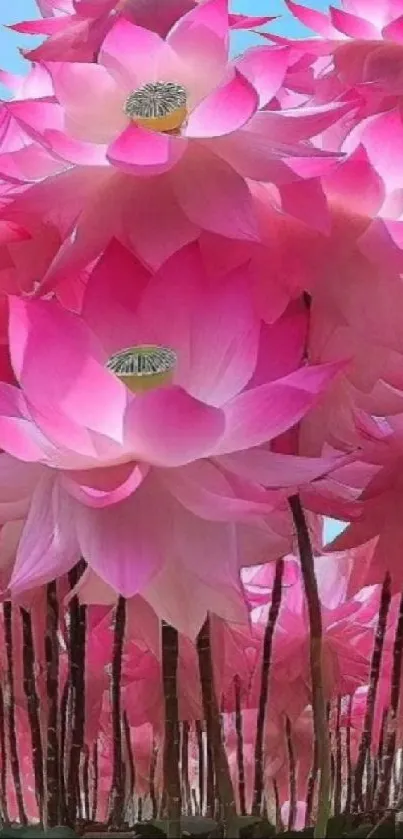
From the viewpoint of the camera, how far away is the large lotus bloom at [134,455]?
0.30 metres

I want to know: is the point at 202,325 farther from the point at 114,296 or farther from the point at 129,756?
the point at 129,756

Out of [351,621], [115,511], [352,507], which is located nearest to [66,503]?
[115,511]

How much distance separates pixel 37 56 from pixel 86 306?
0.13m

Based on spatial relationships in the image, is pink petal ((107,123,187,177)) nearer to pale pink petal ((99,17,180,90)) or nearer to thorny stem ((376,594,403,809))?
pale pink petal ((99,17,180,90))

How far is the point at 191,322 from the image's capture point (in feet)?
1.14

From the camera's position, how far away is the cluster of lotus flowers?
313mm

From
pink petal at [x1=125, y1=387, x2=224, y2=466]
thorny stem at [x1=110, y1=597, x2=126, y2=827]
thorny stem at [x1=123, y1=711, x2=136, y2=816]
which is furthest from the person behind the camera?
thorny stem at [x1=123, y1=711, x2=136, y2=816]

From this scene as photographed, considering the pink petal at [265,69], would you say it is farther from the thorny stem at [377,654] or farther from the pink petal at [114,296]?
the thorny stem at [377,654]

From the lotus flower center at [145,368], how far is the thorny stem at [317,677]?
2.8 inches

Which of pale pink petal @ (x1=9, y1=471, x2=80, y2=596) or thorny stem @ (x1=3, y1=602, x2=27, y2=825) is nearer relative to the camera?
pale pink petal @ (x1=9, y1=471, x2=80, y2=596)

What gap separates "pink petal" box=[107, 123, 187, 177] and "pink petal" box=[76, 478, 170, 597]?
9 centimetres

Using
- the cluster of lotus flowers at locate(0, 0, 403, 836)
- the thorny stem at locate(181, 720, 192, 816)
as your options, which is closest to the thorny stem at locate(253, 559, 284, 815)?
the cluster of lotus flowers at locate(0, 0, 403, 836)

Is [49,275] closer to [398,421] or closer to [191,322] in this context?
[191,322]

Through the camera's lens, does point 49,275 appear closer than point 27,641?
Yes
